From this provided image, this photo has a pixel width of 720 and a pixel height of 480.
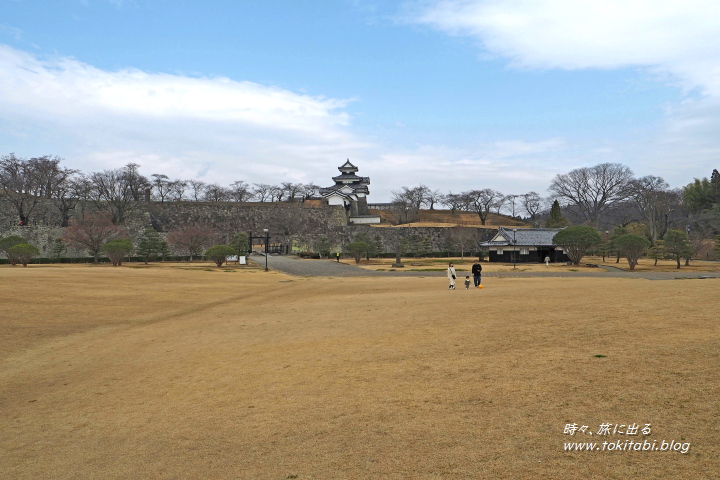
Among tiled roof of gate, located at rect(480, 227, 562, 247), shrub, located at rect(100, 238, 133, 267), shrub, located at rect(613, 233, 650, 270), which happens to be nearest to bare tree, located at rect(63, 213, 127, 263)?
shrub, located at rect(100, 238, 133, 267)

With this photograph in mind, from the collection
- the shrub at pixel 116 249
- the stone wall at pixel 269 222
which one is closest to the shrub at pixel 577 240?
the stone wall at pixel 269 222

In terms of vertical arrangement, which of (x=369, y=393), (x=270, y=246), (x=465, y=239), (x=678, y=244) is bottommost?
(x=369, y=393)

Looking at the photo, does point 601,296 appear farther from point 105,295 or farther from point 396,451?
point 105,295

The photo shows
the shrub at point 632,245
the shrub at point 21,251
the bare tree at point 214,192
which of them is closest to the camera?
the shrub at point 21,251

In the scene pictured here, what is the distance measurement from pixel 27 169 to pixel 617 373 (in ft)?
238

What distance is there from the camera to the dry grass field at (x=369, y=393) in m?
4.69

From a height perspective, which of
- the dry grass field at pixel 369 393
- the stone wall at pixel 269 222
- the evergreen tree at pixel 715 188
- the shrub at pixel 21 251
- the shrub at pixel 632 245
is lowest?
the dry grass field at pixel 369 393

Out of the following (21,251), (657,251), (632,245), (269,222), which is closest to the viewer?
(21,251)

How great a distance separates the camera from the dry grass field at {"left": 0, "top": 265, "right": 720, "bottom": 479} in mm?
4688

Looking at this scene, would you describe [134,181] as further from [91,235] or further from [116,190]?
[91,235]

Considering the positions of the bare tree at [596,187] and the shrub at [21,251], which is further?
the bare tree at [596,187]

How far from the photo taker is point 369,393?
22.5 feet

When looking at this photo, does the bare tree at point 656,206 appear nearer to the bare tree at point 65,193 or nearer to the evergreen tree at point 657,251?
the evergreen tree at point 657,251

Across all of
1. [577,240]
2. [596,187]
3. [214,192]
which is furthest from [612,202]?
[214,192]
